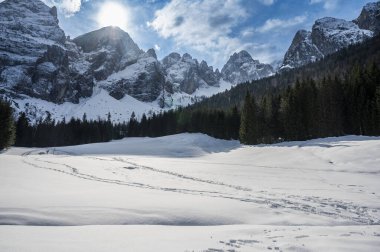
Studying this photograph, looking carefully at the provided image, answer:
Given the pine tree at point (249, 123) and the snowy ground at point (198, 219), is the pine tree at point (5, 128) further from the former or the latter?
the snowy ground at point (198, 219)

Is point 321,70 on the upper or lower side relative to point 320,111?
upper

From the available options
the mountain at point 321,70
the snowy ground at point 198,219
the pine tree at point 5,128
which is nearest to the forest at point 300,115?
the pine tree at point 5,128

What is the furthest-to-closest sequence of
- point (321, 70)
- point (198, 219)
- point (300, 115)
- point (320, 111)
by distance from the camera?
1. point (321, 70)
2. point (300, 115)
3. point (320, 111)
4. point (198, 219)

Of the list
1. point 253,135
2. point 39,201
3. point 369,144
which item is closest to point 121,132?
point 253,135

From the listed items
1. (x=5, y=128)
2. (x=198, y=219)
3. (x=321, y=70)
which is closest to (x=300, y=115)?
(x=198, y=219)

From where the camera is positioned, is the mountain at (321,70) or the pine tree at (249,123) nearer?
the pine tree at (249,123)

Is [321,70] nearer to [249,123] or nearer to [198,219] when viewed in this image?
[249,123]

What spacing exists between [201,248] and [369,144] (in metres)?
30.6

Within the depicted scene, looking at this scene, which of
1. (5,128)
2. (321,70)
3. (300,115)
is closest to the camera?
(5,128)

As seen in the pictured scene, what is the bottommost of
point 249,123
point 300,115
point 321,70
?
point 249,123

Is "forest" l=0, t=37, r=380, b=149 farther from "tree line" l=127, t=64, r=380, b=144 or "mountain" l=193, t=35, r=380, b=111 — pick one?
"mountain" l=193, t=35, r=380, b=111

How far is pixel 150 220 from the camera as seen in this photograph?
9719mm

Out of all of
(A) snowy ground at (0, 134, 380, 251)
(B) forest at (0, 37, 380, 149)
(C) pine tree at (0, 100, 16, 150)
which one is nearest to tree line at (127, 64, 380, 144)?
(B) forest at (0, 37, 380, 149)

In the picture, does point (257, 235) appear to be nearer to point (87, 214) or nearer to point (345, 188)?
point (87, 214)
